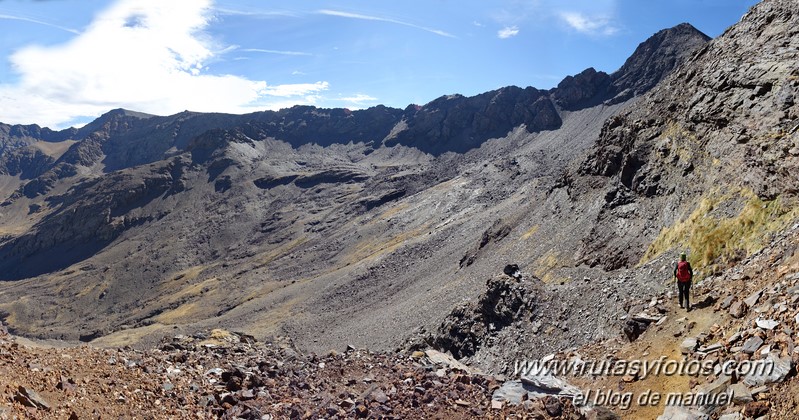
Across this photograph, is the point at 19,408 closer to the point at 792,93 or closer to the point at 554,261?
the point at 792,93

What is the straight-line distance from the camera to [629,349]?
55.2 feet

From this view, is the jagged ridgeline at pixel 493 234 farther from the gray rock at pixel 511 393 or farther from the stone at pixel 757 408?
the stone at pixel 757 408

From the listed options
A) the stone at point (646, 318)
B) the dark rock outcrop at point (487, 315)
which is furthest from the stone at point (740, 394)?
the dark rock outcrop at point (487, 315)

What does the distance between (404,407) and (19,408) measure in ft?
32.9

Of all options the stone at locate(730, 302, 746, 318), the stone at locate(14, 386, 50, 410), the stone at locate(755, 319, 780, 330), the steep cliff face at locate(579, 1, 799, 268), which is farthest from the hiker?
the stone at locate(14, 386, 50, 410)

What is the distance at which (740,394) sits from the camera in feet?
36.0

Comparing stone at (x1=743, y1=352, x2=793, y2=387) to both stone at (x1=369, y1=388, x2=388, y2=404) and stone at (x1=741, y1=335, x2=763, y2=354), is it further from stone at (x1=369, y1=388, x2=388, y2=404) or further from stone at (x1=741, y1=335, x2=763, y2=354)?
stone at (x1=369, y1=388, x2=388, y2=404)

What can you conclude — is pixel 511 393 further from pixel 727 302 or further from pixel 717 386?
pixel 727 302

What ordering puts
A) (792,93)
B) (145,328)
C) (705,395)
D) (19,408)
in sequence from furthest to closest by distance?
1. (145,328)
2. (792,93)
3. (705,395)
4. (19,408)

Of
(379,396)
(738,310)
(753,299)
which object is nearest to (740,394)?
(738,310)

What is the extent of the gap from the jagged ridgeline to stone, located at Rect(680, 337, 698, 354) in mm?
6398

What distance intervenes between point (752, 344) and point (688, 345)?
7.35ft

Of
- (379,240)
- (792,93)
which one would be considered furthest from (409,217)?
(792,93)

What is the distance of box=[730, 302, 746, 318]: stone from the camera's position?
14.0 m
